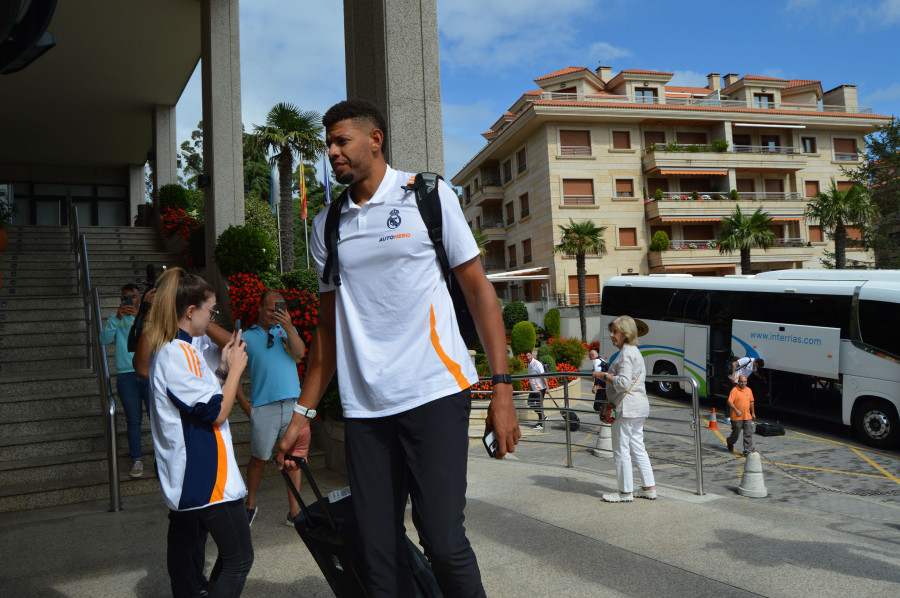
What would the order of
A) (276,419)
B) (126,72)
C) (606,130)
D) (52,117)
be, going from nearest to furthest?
(276,419) < (126,72) < (52,117) < (606,130)

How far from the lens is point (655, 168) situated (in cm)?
4312

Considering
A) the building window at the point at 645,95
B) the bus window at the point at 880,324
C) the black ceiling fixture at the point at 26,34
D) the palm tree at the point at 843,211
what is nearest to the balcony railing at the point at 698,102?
the building window at the point at 645,95

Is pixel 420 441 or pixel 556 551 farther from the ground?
pixel 420 441

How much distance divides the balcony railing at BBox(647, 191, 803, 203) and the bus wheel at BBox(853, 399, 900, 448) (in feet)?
97.7

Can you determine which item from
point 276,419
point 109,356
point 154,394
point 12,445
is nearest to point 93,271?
point 109,356

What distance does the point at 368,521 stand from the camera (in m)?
2.13

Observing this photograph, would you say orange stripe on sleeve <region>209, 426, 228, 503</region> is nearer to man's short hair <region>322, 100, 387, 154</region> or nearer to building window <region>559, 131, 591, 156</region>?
man's short hair <region>322, 100, 387, 154</region>

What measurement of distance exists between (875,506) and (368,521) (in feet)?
32.5

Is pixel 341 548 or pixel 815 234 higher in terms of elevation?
pixel 815 234

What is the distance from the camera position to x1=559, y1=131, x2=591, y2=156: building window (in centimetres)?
4247

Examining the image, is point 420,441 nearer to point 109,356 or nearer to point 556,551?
point 556,551

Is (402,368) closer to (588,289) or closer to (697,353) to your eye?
(697,353)

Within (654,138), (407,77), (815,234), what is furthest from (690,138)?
(407,77)

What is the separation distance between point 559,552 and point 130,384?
470 cm
